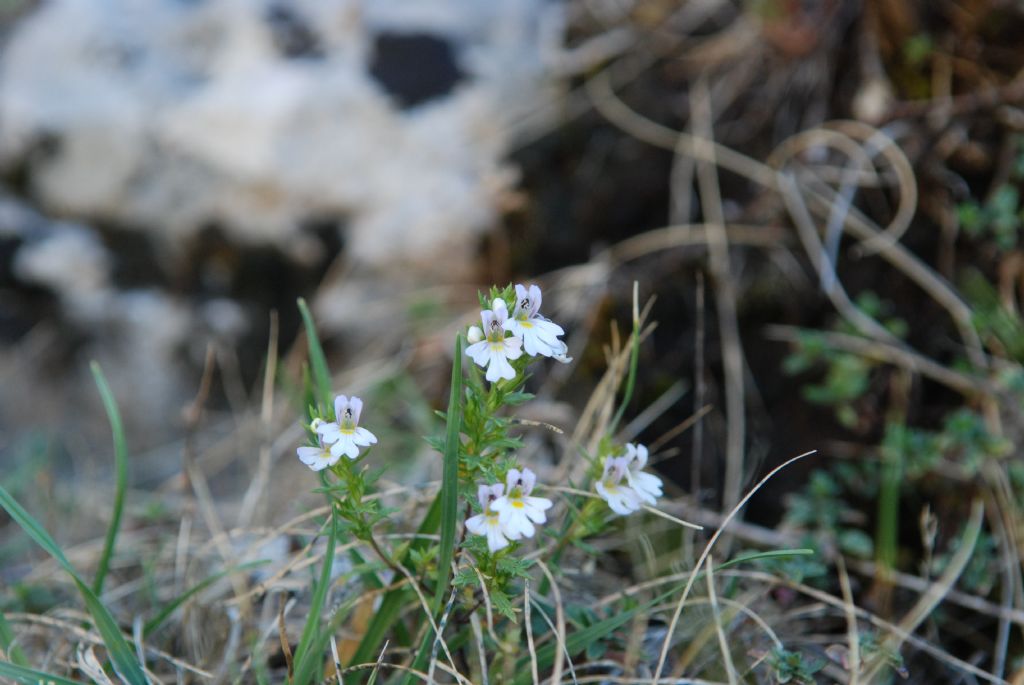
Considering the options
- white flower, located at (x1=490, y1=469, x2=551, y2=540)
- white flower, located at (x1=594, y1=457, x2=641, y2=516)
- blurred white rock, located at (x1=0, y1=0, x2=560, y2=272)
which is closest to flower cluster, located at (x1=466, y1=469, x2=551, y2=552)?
white flower, located at (x1=490, y1=469, x2=551, y2=540)

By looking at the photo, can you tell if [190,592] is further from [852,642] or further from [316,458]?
[852,642]

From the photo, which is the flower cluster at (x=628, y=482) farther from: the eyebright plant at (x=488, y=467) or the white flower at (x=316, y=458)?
the white flower at (x=316, y=458)

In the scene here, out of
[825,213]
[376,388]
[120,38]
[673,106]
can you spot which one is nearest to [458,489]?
[376,388]

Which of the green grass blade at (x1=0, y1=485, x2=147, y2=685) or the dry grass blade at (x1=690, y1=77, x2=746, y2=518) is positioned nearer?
the green grass blade at (x1=0, y1=485, x2=147, y2=685)

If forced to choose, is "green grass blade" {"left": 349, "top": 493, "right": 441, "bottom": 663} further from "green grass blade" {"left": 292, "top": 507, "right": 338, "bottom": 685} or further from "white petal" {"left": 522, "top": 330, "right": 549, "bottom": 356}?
"white petal" {"left": 522, "top": 330, "right": 549, "bottom": 356}

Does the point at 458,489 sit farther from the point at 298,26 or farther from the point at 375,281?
the point at 298,26

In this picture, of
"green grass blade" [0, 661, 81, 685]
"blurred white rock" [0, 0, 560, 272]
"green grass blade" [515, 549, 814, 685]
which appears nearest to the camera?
"green grass blade" [0, 661, 81, 685]

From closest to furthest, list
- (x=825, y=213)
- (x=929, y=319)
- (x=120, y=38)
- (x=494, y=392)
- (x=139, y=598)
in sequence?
(x=494, y=392) → (x=139, y=598) → (x=929, y=319) → (x=825, y=213) → (x=120, y=38)
